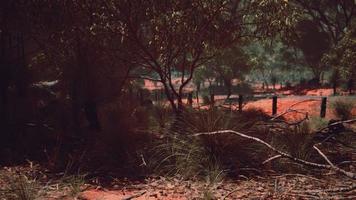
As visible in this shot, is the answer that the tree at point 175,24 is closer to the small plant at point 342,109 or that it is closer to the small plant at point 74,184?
the small plant at point 74,184

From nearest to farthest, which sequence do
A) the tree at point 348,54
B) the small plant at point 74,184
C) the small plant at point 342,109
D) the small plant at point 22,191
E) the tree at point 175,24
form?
the small plant at point 22,191, the small plant at point 74,184, the tree at point 175,24, the small plant at point 342,109, the tree at point 348,54

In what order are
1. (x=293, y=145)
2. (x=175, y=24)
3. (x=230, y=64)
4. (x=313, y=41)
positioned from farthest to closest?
(x=313, y=41), (x=230, y=64), (x=175, y=24), (x=293, y=145)

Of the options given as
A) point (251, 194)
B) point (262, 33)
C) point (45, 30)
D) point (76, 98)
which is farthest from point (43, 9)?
point (251, 194)

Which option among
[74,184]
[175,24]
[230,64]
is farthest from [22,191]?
[230,64]

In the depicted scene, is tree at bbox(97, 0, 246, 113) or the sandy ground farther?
tree at bbox(97, 0, 246, 113)

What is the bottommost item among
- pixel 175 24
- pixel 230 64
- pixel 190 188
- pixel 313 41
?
pixel 190 188

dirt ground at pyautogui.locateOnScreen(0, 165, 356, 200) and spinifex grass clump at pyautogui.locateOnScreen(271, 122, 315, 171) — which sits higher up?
spinifex grass clump at pyautogui.locateOnScreen(271, 122, 315, 171)

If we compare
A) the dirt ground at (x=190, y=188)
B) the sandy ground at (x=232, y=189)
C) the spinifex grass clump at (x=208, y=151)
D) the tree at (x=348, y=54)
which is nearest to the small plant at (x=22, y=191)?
the dirt ground at (x=190, y=188)

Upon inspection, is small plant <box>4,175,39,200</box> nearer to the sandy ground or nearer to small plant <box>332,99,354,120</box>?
the sandy ground

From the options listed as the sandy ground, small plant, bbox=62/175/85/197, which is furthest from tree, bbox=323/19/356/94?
small plant, bbox=62/175/85/197

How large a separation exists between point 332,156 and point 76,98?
6.99m

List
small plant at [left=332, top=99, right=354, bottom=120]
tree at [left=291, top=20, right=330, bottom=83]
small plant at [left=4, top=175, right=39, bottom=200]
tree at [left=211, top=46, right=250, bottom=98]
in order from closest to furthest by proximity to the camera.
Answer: small plant at [left=4, top=175, right=39, bottom=200] < small plant at [left=332, top=99, right=354, bottom=120] < tree at [left=211, top=46, right=250, bottom=98] < tree at [left=291, top=20, right=330, bottom=83]

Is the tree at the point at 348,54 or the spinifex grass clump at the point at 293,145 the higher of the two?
the tree at the point at 348,54

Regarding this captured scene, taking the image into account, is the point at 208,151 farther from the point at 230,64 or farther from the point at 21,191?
the point at 230,64
